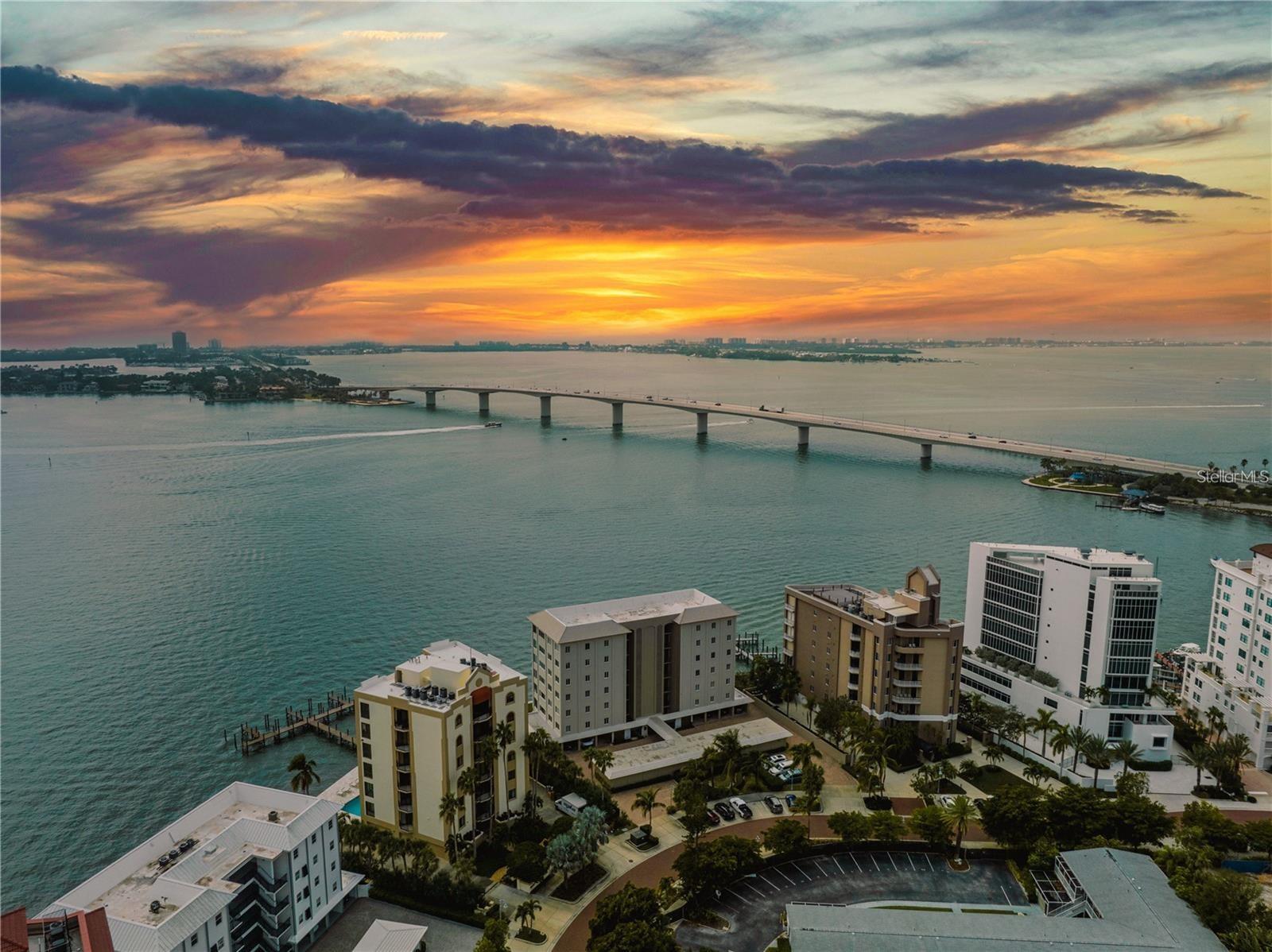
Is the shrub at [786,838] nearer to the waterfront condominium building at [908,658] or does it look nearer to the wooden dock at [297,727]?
the waterfront condominium building at [908,658]

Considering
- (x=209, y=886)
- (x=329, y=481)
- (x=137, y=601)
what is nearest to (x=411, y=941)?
(x=209, y=886)

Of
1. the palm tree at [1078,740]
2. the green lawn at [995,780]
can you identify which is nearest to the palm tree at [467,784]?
the green lawn at [995,780]

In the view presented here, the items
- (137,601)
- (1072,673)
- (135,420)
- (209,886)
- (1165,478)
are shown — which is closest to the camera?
(209,886)

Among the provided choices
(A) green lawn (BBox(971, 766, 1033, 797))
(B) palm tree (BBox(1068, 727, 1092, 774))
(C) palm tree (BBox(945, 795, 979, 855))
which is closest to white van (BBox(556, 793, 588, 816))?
(C) palm tree (BBox(945, 795, 979, 855))

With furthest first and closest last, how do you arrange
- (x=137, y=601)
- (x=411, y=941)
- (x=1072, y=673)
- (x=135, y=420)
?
1. (x=135, y=420)
2. (x=137, y=601)
3. (x=1072, y=673)
4. (x=411, y=941)

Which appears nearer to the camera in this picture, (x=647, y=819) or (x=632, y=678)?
(x=647, y=819)

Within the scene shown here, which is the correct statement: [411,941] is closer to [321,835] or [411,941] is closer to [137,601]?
[321,835]

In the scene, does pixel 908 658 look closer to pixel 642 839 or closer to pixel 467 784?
pixel 642 839
